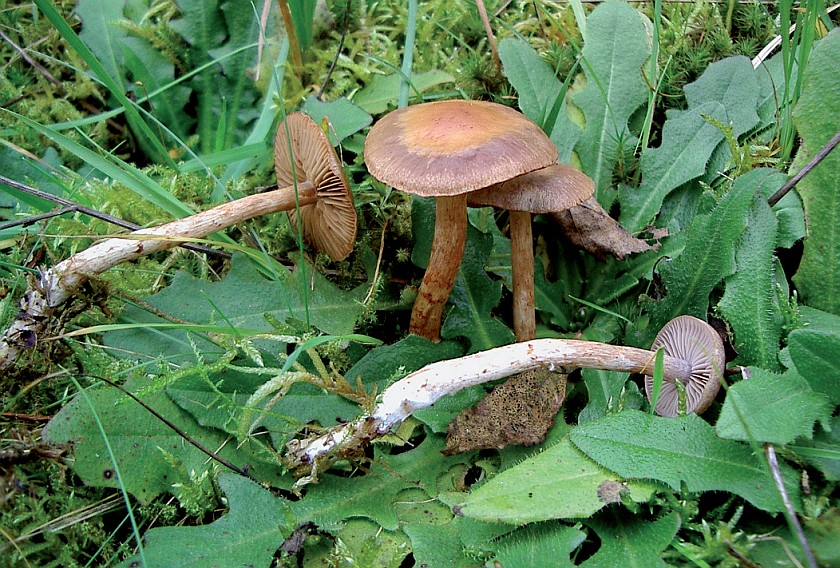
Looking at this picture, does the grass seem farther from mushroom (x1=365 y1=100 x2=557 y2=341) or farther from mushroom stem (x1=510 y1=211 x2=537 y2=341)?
mushroom (x1=365 y1=100 x2=557 y2=341)

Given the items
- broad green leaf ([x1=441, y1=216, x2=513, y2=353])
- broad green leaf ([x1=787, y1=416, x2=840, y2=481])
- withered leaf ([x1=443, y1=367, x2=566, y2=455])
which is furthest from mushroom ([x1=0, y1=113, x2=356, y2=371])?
broad green leaf ([x1=787, y1=416, x2=840, y2=481])

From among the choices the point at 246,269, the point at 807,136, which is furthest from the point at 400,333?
the point at 807,136

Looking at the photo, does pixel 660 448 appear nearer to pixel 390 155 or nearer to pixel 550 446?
pixel 550 446

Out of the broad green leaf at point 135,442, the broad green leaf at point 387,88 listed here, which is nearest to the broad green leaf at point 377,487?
the broad green leaf at point 135,442

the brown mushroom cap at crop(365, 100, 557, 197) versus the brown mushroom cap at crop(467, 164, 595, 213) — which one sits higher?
the brown mushroom cap at crop(365, 100, 557, 197)

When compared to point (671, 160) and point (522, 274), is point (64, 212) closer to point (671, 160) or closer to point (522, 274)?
point (522, 274)

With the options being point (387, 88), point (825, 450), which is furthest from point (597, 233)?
point (387, 88)
